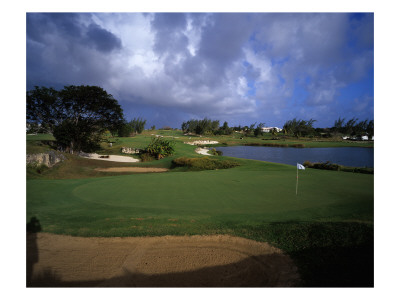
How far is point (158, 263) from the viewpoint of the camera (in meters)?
3.13

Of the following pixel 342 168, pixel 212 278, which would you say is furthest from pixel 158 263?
pixel 342 168

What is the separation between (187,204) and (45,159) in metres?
13.2

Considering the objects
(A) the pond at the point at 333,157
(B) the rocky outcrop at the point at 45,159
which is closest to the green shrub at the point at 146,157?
(B) the rocky outcrop at the point at 45,159

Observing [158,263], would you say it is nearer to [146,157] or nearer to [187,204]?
[187,204]

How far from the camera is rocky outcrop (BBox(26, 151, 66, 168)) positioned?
12727 mm

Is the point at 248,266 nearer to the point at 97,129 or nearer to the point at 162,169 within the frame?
the point at 162,169

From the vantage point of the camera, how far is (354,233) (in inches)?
147

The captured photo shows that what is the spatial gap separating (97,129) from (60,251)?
21891 millimetres

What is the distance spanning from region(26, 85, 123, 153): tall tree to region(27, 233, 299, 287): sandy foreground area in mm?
20279

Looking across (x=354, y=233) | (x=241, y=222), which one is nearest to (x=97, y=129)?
(x=241, y=222)

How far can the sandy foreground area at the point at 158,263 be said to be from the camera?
2.87 metres

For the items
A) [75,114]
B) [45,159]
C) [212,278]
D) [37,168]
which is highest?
[75,114]
